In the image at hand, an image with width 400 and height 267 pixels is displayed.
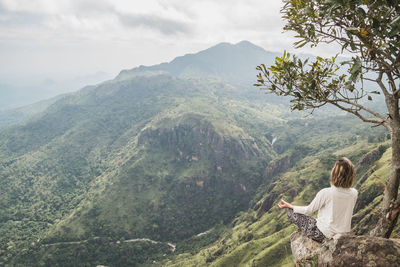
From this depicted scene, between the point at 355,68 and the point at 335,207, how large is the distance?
5.02m

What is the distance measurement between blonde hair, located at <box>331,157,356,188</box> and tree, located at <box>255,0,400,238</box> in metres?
1.50

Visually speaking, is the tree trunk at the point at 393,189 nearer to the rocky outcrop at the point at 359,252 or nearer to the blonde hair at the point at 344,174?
the rocky outcrop at the point at 359,252

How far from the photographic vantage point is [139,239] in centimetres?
16900

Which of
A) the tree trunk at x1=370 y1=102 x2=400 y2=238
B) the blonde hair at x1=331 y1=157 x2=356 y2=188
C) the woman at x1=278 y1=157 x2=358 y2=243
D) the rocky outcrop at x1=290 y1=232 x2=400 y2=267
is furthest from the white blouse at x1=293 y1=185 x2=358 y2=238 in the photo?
the tree trunk at x1=370 y1=102 x2=400 y2=238

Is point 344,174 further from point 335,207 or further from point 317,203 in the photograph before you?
point 317,203

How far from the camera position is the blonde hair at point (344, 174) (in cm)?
826

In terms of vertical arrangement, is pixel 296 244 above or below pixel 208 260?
above

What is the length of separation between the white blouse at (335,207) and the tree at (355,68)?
129cm

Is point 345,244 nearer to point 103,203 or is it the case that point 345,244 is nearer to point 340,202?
point 340,202

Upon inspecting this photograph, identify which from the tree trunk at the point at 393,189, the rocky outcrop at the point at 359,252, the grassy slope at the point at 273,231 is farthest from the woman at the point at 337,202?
the grassy slope at the point at 273,231

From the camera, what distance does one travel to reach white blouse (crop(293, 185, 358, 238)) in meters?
8.53

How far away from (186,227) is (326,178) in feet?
371

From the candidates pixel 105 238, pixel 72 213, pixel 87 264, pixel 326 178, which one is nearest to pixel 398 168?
pixel 326 178

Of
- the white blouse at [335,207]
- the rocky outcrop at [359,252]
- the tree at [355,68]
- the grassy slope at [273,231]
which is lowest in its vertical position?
the grassy slope at [273,231]
